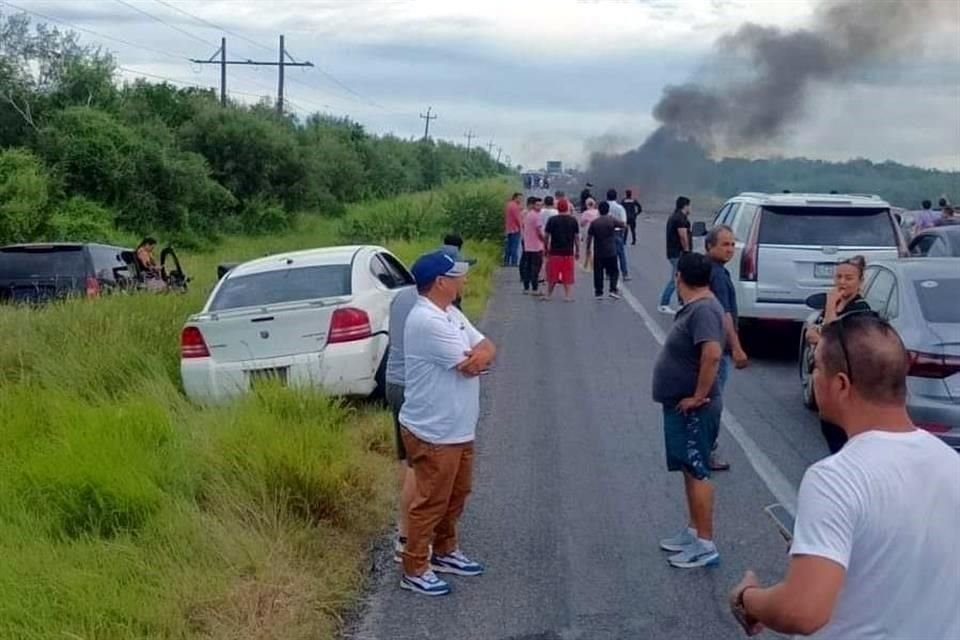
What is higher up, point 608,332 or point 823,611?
point 823,611

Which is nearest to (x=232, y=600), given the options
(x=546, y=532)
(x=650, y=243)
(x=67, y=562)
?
(x=67, y=562)

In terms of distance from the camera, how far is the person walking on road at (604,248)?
21906 millimetres

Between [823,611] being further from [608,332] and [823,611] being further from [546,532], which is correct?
[608,332]

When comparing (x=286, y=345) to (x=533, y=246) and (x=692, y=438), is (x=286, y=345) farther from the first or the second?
(x=533, y=246)

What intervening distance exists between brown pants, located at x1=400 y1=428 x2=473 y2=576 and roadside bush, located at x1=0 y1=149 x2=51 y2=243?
28044 mm

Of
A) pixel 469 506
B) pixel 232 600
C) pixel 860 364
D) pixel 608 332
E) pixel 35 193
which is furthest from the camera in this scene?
pixel 35 193

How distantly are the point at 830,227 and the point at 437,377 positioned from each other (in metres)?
9.34

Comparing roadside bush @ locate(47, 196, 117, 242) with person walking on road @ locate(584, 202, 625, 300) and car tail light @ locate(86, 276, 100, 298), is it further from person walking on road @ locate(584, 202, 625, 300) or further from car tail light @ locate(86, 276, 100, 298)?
car tail light @ locate(86, 276, 100, 298)

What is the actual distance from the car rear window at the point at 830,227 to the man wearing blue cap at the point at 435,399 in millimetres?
8905

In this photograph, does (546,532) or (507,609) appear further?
(546,532)

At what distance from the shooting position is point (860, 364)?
3.08 metres

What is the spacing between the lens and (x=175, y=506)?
23.8 feet

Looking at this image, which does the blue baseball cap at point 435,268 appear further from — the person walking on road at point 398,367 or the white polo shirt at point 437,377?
the person walking on road at point 398,367

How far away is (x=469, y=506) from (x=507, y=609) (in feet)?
6.78
